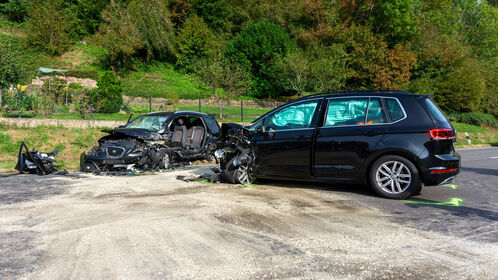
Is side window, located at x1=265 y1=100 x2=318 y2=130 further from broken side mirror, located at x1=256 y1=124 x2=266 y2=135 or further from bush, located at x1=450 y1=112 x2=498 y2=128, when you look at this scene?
bush, located at x1=450 y1=112 x2=498 y2=128

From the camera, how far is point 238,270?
10.5 feet

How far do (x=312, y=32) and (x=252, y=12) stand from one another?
12891 millimetres

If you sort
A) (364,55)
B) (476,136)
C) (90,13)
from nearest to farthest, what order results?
(476,136) → (364,55) → (90,13)

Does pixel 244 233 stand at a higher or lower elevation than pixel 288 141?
lower

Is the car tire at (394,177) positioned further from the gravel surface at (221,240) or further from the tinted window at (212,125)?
the tinted window at (212,125)

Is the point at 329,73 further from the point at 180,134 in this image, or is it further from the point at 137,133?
the point at 137,133

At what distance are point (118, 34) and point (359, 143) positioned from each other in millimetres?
37480

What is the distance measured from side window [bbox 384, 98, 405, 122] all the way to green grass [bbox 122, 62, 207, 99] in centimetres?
2759

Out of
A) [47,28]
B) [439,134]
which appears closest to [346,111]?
[439,134]

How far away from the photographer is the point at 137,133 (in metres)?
9.45

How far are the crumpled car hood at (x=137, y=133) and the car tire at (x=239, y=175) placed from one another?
121 inches

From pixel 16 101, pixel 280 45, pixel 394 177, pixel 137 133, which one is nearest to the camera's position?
pixel 394 177

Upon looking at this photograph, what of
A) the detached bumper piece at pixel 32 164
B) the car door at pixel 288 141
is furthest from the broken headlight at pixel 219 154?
the detached bumper piece at pixel 32 164

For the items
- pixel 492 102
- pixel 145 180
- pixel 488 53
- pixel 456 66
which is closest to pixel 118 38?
pixel 145 180
